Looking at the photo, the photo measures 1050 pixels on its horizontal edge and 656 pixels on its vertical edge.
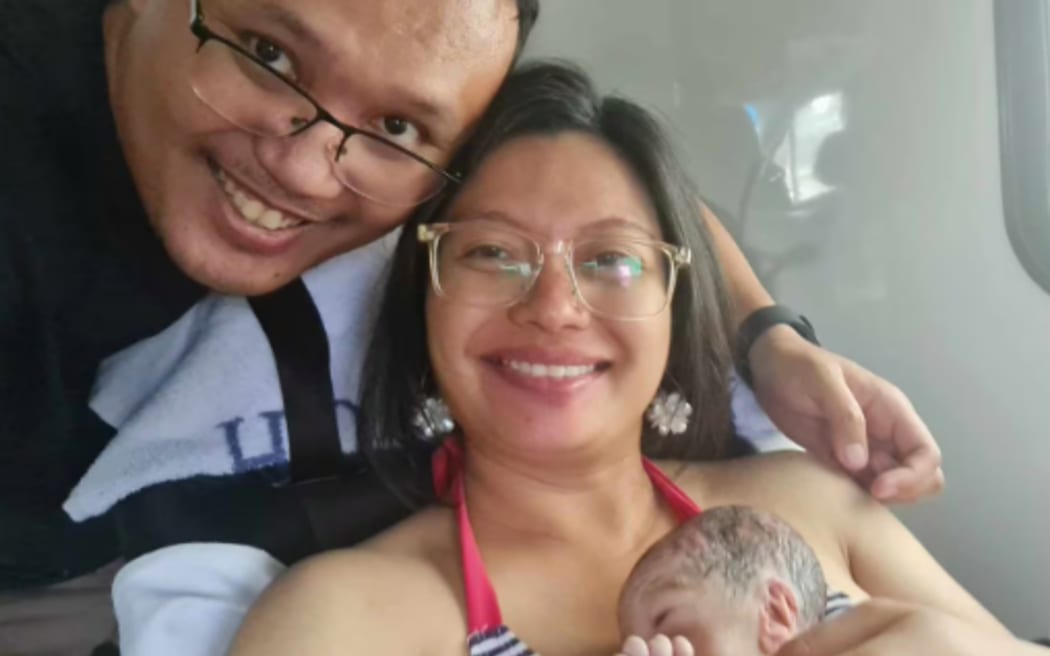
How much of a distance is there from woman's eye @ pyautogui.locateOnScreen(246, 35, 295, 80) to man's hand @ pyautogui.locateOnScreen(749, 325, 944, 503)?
71 centimetres

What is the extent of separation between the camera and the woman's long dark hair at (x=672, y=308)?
1194 millimetres

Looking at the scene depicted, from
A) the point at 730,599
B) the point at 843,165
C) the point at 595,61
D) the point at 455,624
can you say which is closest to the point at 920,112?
the point at 843,165

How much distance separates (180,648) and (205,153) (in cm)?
53

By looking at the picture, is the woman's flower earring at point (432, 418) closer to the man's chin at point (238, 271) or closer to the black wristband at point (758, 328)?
the man's chin at point (238, 271)

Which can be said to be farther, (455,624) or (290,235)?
(290,235)

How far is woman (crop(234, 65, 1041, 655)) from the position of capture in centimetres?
108

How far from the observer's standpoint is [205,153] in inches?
44.3

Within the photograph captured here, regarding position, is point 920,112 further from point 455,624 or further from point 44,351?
point 44,351

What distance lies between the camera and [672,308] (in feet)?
4.18

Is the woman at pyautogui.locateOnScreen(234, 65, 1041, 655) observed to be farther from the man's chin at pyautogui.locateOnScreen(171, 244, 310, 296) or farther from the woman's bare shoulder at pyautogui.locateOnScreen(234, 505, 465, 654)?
the man's chin at pyautogui.locateOnScreen(171, 244, 310, 296)

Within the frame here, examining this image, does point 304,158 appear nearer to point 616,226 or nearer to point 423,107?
point 423,107

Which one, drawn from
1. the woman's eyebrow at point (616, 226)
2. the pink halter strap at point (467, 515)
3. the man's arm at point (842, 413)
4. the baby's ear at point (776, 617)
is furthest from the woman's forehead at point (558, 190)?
the baby's ear at point (776, 617)

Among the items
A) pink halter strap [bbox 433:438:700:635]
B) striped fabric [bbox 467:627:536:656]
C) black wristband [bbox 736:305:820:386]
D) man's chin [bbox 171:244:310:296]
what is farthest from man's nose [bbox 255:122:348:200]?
black wristband [bbox 736:305:820:386]

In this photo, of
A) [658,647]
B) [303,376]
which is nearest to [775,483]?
[658,647]
